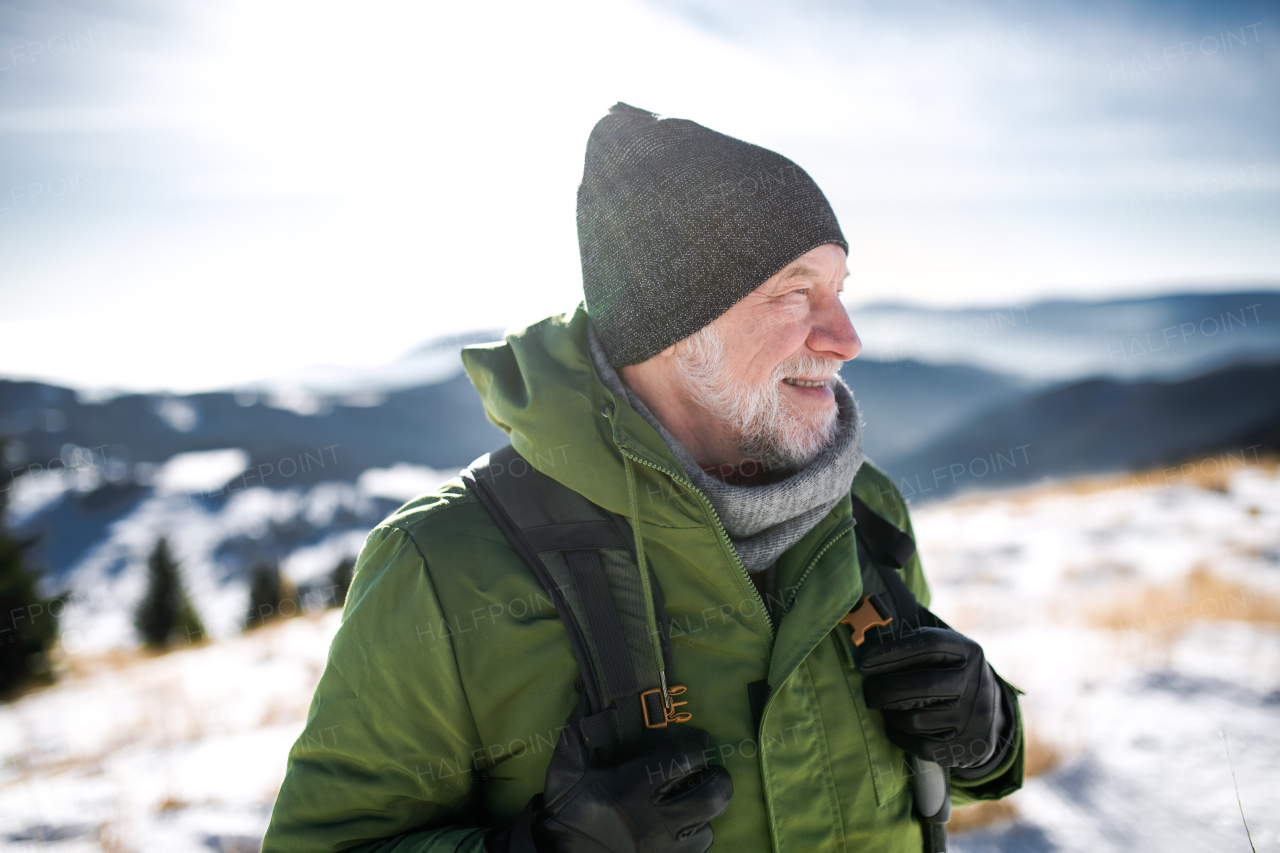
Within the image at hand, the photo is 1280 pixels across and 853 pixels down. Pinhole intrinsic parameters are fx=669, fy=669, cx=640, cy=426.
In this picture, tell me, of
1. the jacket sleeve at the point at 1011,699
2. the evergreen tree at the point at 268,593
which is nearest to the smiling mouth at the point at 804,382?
the jacket sleeve at the point at 1011,699

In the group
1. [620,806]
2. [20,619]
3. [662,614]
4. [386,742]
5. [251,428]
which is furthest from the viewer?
[251,428]

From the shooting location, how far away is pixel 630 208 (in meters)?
2.16

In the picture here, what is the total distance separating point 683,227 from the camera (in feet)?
7.05

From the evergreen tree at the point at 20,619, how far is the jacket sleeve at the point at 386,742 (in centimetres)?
1726

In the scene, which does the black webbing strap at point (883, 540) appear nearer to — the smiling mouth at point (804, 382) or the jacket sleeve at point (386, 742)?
the smiling mouth at point (804, 382)

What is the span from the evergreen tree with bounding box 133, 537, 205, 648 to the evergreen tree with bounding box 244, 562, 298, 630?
162 centimetres

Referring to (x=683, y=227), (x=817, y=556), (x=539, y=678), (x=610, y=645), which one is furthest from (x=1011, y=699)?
(x=683, y=227)

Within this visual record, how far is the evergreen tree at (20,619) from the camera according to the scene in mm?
13703

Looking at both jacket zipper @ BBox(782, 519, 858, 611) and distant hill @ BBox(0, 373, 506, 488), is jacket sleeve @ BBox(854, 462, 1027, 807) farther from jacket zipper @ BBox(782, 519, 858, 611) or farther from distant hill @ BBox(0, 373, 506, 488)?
distant hill @ BBox(0, 373, 506, 488)

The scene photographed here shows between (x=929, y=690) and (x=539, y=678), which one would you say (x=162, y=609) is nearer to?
(x=539, y=678)

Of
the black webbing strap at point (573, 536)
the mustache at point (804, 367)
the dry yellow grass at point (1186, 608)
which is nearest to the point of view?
the black webbing strap at point (573, 536)

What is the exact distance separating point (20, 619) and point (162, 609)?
7084 mm

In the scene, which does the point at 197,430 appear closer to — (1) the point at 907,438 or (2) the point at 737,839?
(1) the point at 907,438

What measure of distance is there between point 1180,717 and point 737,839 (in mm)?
Answer: 4817
